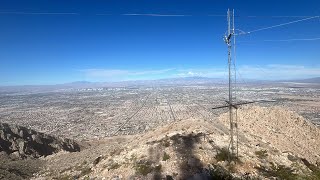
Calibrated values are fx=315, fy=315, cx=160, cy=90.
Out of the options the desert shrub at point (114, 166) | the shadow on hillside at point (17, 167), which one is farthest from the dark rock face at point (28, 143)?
the desert shrub at point (114, 166)

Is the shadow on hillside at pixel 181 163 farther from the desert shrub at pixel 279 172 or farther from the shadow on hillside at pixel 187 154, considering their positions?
the desert shrub at pixel 279 172

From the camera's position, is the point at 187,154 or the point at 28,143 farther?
the point at 28,143

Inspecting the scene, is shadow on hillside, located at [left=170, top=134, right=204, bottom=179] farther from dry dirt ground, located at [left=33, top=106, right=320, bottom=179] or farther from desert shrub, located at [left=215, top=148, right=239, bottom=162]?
desert shrub, located at [left=215, top=148, right=239, bottom=162]

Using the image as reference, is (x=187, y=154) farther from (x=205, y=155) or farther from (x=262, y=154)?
(x=262, y=154)

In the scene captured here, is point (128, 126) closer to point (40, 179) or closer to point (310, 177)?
point (40, 179)

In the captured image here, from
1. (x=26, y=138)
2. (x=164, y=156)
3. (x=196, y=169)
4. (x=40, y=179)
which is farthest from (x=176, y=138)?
(x=26, y=138)

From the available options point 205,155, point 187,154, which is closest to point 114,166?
point 187,154
